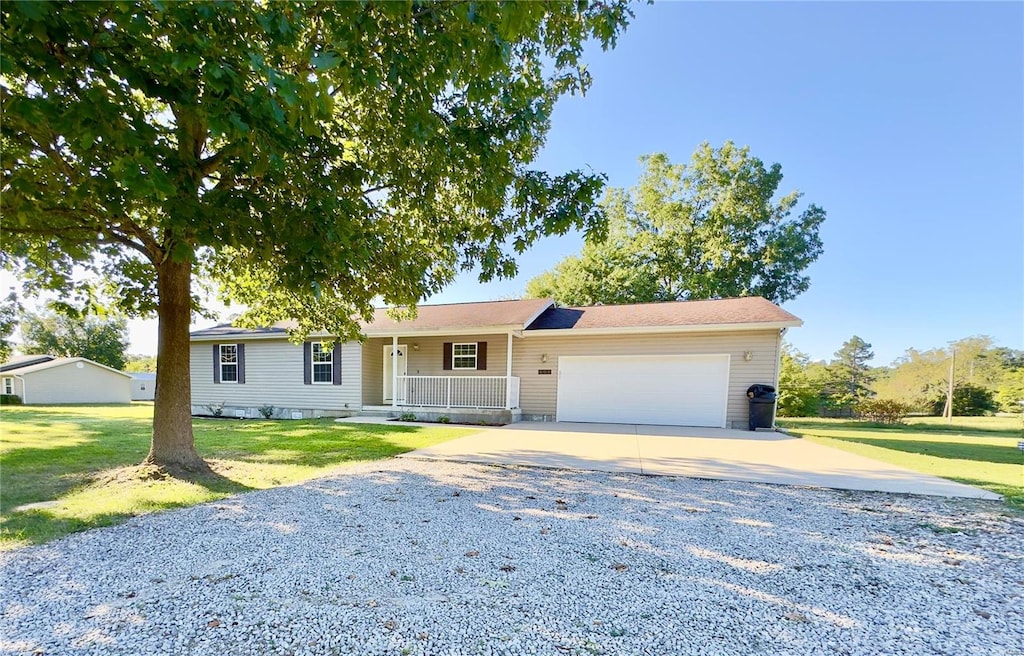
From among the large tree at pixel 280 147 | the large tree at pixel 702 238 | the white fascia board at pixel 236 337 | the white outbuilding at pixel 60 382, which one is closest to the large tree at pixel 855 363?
the large tree at pixel 702 238

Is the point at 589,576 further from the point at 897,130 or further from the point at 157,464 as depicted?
the point at 897,130

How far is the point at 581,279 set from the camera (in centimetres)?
2067

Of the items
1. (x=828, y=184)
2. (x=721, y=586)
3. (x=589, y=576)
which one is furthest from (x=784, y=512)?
(x=828, y=184)

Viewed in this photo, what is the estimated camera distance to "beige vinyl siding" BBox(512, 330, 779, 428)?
10.3m

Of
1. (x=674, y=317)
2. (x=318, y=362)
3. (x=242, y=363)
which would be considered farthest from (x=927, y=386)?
(x=242, y=363)

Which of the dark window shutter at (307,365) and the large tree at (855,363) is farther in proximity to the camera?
the large tree at (855,363)

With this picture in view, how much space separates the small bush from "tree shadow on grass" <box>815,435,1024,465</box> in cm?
870

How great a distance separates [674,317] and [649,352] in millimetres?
1236

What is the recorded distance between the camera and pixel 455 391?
12227mm

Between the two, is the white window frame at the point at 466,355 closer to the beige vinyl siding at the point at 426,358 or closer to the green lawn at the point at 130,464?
the beige vinyl siding at the point at 426,358

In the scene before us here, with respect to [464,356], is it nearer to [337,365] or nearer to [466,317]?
[466,317]

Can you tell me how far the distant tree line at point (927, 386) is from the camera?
20703 millimetres

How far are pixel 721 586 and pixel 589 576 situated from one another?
2.76 feet

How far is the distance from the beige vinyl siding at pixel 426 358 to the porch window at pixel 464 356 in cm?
13
